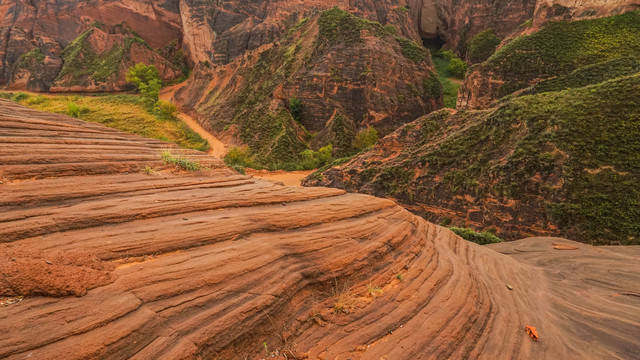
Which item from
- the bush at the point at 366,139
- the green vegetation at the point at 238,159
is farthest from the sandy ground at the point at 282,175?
the bush at the point at 366,139


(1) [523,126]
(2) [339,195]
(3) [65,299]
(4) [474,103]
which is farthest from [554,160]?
(3) [65,299]

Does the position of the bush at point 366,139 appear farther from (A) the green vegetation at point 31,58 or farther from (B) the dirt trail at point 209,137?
(A) the green vegetation at point 31,58

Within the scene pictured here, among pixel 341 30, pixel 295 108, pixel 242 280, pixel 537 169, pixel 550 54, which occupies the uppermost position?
pixel 341 30

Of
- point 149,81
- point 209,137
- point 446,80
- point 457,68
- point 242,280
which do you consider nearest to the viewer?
point 242,280

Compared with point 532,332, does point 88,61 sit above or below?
above

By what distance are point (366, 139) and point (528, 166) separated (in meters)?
16.9

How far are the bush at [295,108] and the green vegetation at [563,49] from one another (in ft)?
67.3

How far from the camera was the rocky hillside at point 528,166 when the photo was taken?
13852mm

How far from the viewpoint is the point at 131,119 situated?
1284 inches

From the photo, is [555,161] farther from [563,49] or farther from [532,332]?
[563,49]

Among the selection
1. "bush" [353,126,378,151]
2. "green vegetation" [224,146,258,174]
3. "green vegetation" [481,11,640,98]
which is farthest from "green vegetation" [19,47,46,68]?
"green vegetation" [481,11,640,98]

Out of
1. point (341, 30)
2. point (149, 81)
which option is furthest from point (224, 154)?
point (341, 30)

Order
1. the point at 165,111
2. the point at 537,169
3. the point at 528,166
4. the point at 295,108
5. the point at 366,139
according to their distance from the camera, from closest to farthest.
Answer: the point at 537,169 < the point at 528,166 < the point at 366,139 < the point at 295,108 < the point at 165,111

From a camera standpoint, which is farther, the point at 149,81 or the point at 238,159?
the point at 149,81
